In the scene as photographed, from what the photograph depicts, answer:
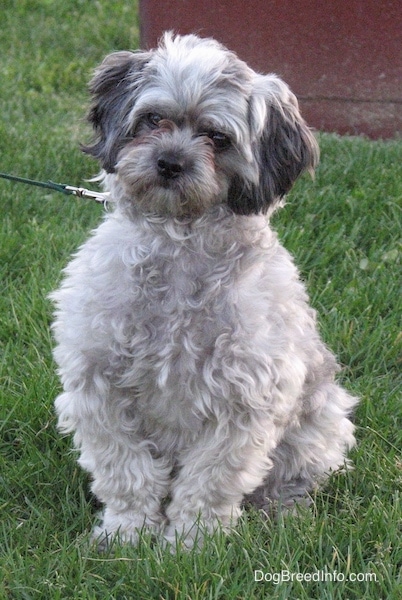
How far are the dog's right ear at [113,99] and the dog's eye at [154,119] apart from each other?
9 cm

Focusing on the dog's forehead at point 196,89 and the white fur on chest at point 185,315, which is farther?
the white fur on chest at point 185,315

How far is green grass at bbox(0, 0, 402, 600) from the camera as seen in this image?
10.7ft

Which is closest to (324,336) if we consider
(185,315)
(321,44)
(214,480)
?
(214,480)

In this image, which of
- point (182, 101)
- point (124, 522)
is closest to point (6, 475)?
point (124, 522)

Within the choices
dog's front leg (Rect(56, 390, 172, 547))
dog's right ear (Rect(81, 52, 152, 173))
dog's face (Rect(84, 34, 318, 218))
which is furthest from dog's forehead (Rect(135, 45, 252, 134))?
dog's front leg (Rect(56, 390, 172, 547))

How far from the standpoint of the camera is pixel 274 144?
3.39 metres

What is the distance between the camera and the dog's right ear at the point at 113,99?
337 centimetres

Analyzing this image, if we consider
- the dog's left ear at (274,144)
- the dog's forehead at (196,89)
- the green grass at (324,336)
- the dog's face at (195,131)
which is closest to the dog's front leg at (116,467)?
the green grass at (324,336)

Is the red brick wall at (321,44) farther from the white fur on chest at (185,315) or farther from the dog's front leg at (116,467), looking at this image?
the dog's front leg at (116,467)

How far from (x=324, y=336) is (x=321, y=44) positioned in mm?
3397

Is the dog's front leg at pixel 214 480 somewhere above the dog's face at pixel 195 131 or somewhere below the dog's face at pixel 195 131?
below

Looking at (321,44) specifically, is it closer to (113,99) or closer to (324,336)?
(324,336)

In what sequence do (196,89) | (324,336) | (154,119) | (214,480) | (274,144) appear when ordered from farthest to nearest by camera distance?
(324,336) → (214,480) → (274,144) → (154,119) → (196,89)

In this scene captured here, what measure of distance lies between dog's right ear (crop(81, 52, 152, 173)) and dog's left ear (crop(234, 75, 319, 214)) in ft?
1.41
